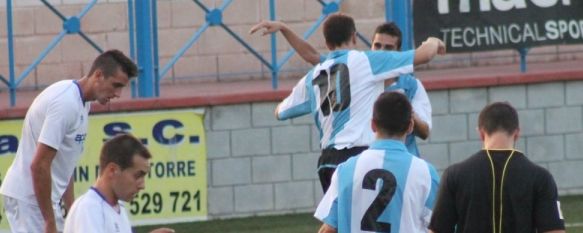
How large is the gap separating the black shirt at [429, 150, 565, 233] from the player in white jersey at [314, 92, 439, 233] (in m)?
0.09

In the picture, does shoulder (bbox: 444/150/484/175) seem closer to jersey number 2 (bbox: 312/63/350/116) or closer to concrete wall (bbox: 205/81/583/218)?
jersey number 2 (bbox: 312/63/350/116)

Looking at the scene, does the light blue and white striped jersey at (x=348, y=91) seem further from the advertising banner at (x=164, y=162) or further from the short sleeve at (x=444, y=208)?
the advertising banner at (x=164, y=162)

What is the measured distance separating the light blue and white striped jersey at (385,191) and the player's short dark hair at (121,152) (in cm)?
98

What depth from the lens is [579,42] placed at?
13.5 m

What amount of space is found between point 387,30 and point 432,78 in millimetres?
3658

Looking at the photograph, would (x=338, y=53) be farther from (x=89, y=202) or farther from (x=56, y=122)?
(x=89, y=202)

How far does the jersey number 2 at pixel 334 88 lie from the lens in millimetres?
8969

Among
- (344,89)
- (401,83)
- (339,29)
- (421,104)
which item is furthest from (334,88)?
(421,104)

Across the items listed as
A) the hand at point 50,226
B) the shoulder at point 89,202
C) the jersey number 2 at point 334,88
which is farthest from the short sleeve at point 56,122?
the jersey number 2 at point 334,88

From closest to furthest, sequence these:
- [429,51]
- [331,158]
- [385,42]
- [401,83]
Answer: [429,51]
[331,158]
[401,83]
[385,42]

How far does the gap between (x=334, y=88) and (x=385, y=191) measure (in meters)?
2.45

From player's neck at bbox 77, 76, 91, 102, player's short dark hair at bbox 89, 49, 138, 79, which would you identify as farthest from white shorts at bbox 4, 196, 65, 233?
player's short dark hair at bbox 89, 49, 138, 79

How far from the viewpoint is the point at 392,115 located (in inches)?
259

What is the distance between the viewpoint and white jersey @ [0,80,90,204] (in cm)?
769
